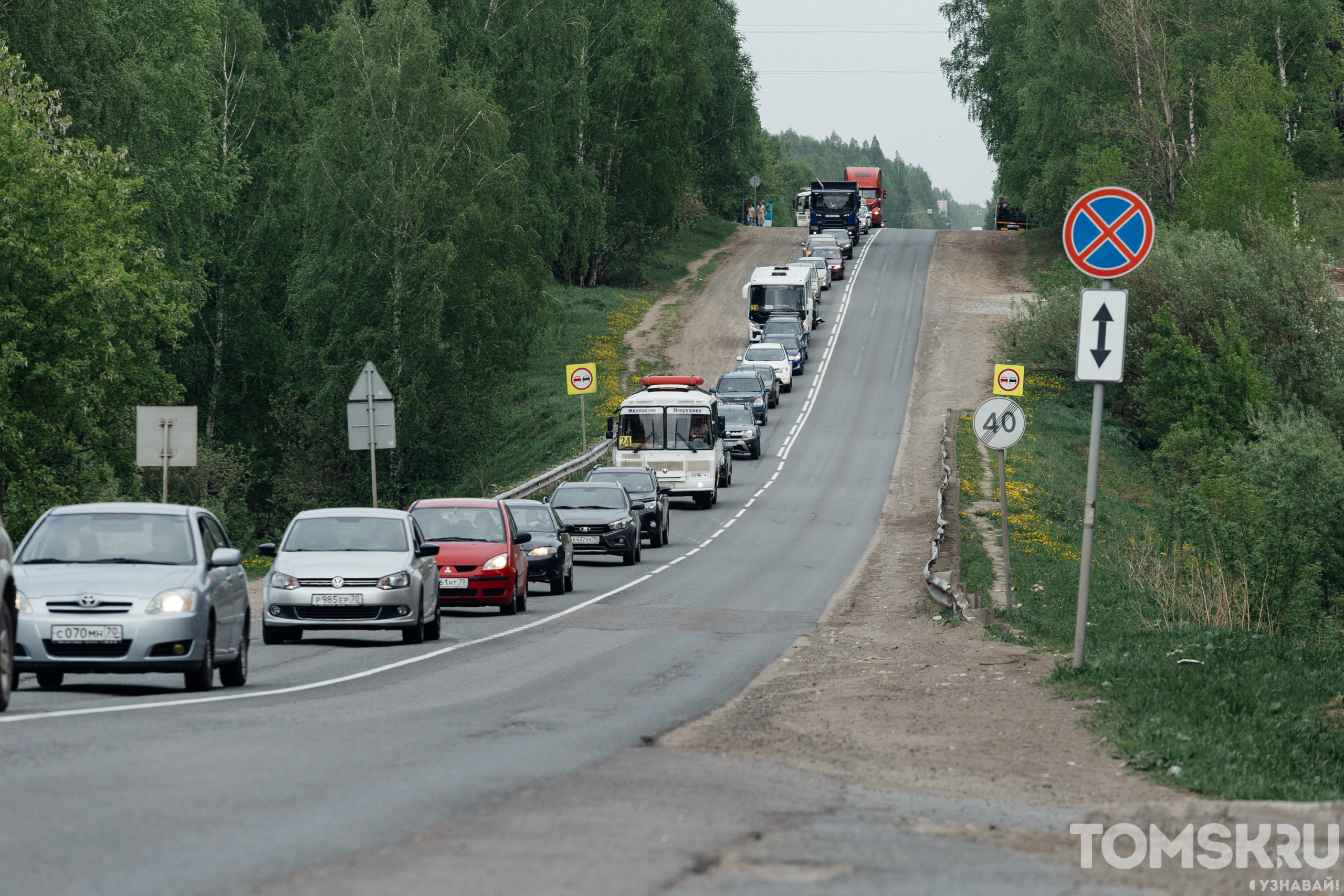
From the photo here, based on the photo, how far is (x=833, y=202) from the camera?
96.1 m

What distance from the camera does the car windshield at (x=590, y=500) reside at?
3222 cm

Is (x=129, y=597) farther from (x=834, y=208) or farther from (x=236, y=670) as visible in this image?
(x=834, y=208)

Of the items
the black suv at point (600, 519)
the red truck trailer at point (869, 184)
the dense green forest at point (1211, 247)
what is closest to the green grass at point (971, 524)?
the dense green forest at point (1211, 247)

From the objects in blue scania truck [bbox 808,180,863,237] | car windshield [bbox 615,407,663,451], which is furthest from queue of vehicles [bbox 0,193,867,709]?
blue scania truck [bbox 808,180,863,237]

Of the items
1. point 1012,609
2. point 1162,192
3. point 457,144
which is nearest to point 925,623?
point 1012,609

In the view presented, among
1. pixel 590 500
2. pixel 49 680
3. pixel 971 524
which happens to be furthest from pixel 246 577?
pixel 971 524

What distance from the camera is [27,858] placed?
21.7 ft

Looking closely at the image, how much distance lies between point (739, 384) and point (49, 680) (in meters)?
43.7

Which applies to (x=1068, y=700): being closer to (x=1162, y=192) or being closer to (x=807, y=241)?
(x=1162, y=192)

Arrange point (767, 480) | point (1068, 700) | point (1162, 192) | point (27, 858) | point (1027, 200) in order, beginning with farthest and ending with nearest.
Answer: point (1027, 200) → point (1162, 192) → point (767, 480) → point (1068, 700) → point (27, 858)

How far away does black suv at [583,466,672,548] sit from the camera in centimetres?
3509

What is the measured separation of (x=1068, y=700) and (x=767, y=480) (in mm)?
35309

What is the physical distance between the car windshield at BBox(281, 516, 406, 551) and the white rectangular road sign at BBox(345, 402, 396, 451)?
8.29 meters

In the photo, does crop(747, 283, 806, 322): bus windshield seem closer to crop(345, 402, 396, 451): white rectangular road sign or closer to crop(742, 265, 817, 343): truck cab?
crop(742, 265, 817, 343): truck cab
